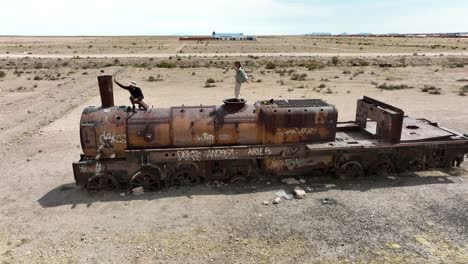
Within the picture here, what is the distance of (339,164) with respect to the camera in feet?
31.7

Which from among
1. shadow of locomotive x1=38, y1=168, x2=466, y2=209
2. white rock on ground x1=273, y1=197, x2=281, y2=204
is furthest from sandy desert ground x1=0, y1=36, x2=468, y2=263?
white rock on ground x1=273, y1=197, x2=281, y2=204

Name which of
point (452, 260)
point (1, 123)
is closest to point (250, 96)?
point (1, 123)

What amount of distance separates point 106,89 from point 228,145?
134 inches

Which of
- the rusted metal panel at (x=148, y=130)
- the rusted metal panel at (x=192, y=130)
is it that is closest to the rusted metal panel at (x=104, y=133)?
the rusted metal panel at (x=148, y=130)

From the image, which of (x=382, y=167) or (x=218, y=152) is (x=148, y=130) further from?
(x=382, y=167)

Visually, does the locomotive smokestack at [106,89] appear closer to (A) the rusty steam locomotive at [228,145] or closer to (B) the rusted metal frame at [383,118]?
(A) the rusty steam locomotive at [228,145]

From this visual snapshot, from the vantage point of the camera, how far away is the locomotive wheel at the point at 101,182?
9.07 metres

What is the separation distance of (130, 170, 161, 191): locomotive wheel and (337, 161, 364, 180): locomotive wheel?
4739mm

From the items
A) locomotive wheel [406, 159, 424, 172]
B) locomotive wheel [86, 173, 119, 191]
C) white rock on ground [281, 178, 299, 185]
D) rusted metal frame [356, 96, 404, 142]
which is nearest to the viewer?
locomotive wheel [86, 173, 119, 191]

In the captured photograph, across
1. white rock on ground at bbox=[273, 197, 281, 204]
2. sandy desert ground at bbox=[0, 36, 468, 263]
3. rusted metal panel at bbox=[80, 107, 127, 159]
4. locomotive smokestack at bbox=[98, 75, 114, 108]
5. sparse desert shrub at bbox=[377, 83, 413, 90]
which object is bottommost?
sandy desert ground at bbox=[0, 36, 468, 263]

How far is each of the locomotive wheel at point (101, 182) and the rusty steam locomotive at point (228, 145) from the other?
2cm

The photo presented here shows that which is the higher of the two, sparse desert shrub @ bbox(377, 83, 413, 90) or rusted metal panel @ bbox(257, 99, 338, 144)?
rusted metal panel @ bbox(257, 99, 338, 144)

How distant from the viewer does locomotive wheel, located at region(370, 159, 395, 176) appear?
9.83m

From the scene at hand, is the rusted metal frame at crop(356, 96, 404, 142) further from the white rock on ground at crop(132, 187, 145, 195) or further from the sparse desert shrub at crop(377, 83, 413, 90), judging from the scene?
the sparse desert shrub at crop(377, 83, 413, 90)
